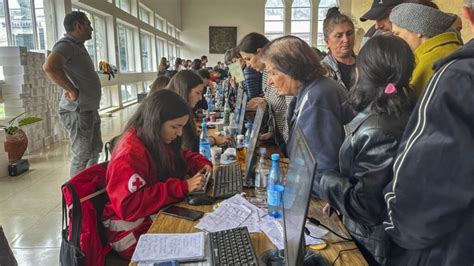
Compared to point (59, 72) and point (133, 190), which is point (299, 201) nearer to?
point (133, 190)

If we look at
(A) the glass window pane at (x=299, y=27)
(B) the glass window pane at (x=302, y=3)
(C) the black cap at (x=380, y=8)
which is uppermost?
(B) the glass window pane at (x=302, y=3)

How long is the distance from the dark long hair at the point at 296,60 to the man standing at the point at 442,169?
736mm

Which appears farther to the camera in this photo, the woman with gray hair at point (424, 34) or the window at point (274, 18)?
the window at point (274, 18)

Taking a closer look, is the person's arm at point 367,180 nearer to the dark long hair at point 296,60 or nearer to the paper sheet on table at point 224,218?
the paper sheet on table at point 224,218

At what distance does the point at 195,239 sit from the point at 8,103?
487 centimetres

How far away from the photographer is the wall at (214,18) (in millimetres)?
17766

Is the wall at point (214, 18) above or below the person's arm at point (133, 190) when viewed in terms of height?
above

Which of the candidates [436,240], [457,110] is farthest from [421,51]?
[436,240]

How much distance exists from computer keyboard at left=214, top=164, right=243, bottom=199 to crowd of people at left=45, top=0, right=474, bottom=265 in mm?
92

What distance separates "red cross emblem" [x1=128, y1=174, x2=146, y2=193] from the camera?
4.62 feet

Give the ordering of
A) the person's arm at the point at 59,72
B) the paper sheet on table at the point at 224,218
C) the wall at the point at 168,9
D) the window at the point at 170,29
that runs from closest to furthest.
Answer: the paper sheet on table at the point at 224,218 → the person's arm at the point at 59,72 → the wall at the point at 168,9 → the window at the point at 170,29

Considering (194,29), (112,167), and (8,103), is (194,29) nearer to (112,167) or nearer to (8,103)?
(8,103)

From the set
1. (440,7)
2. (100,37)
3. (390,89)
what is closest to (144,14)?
(100,37)

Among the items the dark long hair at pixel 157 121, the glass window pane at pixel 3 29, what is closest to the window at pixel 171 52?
the glass window pane at pixel 3 29
